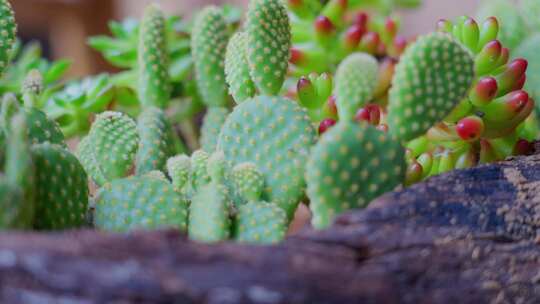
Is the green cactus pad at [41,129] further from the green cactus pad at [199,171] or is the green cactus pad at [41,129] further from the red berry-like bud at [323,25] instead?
the red berry-like bud at [323,25]

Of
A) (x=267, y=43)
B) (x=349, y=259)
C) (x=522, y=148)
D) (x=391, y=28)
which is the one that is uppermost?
(x=391, y=28)

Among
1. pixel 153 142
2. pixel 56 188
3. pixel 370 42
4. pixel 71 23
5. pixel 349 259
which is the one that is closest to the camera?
pixel 349 259

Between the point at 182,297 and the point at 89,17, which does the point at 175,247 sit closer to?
the point at 182,297

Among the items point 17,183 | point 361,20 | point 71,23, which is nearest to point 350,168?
point 17,183

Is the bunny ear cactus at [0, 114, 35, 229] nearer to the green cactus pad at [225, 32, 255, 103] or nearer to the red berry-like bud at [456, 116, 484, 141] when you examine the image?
the green cactus pad at [225, 32, 255, 103]

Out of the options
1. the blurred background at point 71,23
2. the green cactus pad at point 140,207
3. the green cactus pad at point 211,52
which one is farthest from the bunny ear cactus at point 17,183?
the blurred background at point 71,23

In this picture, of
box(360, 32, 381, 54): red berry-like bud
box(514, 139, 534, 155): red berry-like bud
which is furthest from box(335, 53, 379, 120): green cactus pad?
box(360, 32, 381, 54): red berry-like bud

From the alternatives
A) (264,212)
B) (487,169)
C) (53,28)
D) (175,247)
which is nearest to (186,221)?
(264,212)

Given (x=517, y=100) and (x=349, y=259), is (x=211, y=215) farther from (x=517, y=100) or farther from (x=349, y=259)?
(x=517, y=100)
